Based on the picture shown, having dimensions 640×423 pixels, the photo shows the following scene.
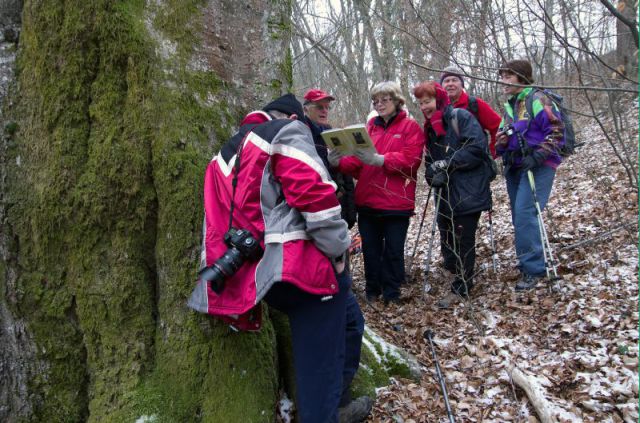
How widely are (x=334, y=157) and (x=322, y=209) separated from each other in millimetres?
2387

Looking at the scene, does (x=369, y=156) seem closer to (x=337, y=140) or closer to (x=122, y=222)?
(x=337, y=140)

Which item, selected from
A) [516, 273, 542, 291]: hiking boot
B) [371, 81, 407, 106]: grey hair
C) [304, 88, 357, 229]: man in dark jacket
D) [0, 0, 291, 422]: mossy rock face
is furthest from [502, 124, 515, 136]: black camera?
[0, 0, 291, 422]: mossy rock face

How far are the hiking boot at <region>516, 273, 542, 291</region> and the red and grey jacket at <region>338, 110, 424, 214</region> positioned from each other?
1.42 metres

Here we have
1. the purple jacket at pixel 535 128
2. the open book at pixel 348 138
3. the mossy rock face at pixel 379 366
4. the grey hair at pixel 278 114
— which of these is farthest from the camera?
the purple jacket at pixel 535 128

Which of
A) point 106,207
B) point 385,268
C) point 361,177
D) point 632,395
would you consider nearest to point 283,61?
point 106,207

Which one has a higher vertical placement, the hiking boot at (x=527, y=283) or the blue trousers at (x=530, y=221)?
the blue trousers at (x=530, y=221)

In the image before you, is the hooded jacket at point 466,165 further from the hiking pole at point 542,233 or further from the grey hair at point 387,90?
the grey hair at point 387,90

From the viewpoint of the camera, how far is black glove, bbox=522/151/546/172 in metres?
4.77

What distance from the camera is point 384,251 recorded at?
5.20 m

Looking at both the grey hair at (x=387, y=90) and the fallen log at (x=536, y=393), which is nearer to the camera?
the fallen log at (x=536, y=393)

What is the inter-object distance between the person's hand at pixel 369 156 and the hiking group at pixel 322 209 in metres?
0.01

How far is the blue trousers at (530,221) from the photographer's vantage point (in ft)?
16.3

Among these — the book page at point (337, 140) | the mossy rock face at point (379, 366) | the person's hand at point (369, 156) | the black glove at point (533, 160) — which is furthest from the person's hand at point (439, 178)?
the mossy rock face at point (379, 366)

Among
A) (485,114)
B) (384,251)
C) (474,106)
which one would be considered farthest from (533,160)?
(384,251)
